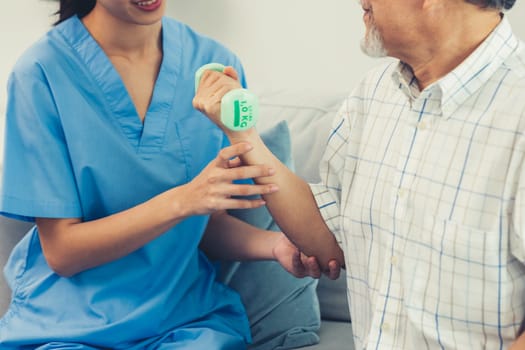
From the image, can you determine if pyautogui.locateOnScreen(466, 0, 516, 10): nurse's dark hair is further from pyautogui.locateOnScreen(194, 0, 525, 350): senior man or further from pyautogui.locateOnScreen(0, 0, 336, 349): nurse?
pyautogui.locateOnScreen(0, 0, 336, 349): nurse

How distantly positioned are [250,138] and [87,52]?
34cm

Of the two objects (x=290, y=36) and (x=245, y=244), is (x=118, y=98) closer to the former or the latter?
(x=245, y=244)

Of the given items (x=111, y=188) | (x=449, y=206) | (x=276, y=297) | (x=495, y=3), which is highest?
(x=495, y=3)

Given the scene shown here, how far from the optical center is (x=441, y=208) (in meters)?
1.07

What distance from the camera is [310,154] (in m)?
1.62

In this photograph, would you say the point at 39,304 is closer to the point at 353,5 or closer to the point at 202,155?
the point at 202,155

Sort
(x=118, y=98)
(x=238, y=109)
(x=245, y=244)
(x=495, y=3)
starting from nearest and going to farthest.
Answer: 1. (x=495, y=3)
2. (x=238, y=109)
3. (x=118, y=98)
4. (x=245, y=244)

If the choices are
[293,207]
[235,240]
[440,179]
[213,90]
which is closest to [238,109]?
[213,90]

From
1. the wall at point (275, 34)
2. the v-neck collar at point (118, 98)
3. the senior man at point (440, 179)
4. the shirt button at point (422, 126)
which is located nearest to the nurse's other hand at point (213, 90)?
the senior man at point (440, 179)

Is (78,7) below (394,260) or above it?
above

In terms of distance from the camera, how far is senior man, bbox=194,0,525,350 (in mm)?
1029

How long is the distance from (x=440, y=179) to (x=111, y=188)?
0.56 m

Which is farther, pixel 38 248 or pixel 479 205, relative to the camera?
pixel 38 248

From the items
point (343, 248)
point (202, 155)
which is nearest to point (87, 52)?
point (202, 155)
